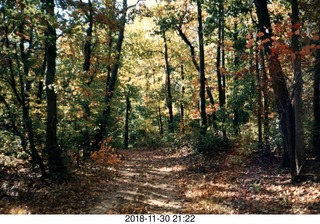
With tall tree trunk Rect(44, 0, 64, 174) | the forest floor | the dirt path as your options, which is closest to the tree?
tall tree trunk Rect(44, 0, 64, 174)

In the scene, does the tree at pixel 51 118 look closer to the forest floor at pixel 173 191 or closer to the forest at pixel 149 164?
the forest at pixel 149 164

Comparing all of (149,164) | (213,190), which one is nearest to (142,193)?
(213,190)

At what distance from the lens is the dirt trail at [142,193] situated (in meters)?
8.29

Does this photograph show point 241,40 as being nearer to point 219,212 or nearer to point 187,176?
point 187,176

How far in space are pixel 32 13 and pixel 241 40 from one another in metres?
8.36

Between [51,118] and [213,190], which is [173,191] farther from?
[51,118]

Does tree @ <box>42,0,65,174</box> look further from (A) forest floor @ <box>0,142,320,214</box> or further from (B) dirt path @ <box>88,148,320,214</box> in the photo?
(B) dirt path @ <box>88,148,320,214</box>

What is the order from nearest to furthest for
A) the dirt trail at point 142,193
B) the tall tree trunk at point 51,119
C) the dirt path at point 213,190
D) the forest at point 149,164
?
the dirt path at point 213,190, the dirt trail at point 142,193, the forest at point 149,164, the tall tree trunk at point 51,119

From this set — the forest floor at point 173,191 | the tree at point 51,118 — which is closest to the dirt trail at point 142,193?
the forest floor at point 173,191

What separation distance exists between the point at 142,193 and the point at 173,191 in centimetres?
108

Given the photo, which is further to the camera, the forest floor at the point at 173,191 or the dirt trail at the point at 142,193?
the dirt trail at the point at 142,193

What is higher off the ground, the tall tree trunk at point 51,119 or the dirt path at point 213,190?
the tall tree trunk at point 51,119

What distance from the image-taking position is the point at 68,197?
916 cm

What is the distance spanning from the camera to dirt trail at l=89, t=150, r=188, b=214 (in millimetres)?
8289
